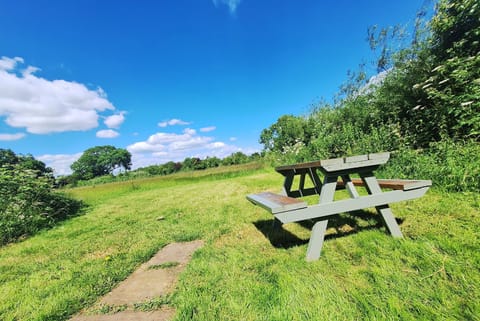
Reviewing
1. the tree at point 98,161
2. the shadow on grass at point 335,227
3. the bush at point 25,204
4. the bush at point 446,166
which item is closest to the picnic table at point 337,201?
the shadow on grass at point 335,227

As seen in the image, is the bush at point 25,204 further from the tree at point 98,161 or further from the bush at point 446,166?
the tree at point 98,161

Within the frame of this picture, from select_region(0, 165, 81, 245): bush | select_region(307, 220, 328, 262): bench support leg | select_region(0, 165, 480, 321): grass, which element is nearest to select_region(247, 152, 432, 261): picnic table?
select_region(307, 220, 328, 262): bench support leg

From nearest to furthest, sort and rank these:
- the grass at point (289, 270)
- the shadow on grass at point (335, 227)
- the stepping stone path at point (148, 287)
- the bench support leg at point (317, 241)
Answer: the grass at point (289, 270), the stepping stone path at point (148, 287), the bench support leg at point (317, 241), the shadow on grass at point (335, 227)

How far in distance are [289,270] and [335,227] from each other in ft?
4.32

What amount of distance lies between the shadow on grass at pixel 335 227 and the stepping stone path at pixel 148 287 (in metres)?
1.12

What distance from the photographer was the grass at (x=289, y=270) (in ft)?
4.81

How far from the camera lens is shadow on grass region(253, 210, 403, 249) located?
2670 millimetres

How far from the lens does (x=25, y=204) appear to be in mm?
4902

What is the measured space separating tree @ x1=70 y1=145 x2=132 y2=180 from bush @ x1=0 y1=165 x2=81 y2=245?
67.1 m

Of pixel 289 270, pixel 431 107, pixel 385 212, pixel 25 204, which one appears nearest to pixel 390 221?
pixel 385 212

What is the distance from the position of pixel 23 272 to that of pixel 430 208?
5.78m

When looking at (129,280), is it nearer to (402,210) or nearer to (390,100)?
(402,210)

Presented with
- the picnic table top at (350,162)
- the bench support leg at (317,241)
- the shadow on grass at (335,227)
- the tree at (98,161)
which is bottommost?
the shadow on grass at (335,227)

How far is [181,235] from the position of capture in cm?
341
